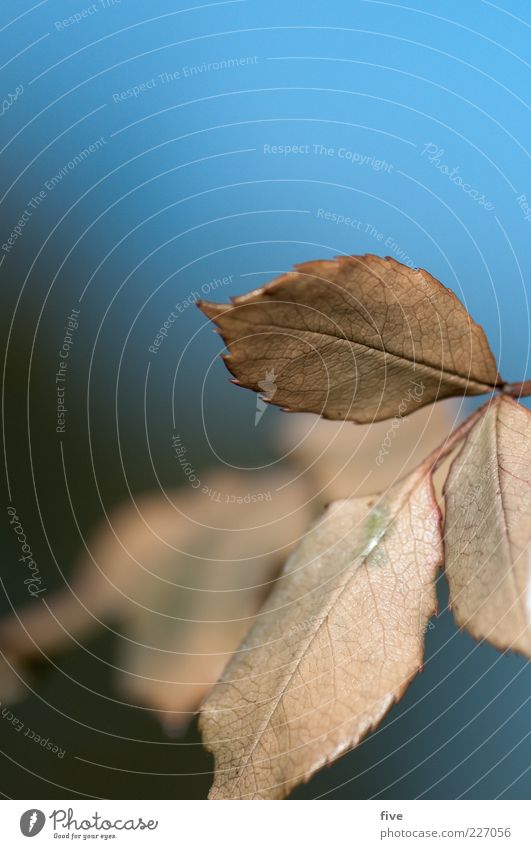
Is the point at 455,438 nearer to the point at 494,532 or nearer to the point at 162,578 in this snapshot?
the point at 494,532

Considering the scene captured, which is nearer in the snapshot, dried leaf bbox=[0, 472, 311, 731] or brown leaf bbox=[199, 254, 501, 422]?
brown leaf bbox=[199, 254, 501, 422]

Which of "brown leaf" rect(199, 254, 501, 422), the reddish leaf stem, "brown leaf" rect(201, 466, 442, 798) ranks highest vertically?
"brown leaf" rect(199, 254, 501, 422)

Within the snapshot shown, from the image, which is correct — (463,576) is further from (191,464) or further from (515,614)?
(191,464)

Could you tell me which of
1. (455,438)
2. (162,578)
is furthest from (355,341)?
(162,578)

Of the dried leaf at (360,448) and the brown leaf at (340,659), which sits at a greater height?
the dried leaf at (360,448)

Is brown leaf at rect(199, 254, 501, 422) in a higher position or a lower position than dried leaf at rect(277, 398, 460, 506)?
higher

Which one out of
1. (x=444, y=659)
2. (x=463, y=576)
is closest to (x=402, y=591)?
(x=463, y=576)
